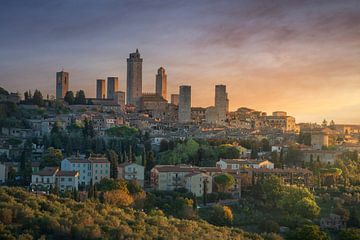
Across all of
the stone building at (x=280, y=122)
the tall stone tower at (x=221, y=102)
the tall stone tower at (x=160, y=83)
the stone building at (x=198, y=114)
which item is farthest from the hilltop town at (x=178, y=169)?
the tall stone tower at (x=160, y=83)

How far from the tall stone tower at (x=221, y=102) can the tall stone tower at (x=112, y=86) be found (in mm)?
10143

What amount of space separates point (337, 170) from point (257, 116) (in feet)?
99.6

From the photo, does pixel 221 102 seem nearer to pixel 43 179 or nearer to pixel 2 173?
pixel 2 173

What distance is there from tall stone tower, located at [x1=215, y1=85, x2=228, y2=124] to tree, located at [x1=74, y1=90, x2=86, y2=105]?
455 inches

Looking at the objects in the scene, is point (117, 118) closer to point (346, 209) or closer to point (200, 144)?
point (200, 144)

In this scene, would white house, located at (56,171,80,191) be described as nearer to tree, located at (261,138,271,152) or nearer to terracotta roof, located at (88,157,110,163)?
terracotta roof, located at (88,157,110,163)

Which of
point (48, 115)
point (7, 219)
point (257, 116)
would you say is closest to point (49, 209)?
point (7, 219)

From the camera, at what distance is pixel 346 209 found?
23344 millimetres

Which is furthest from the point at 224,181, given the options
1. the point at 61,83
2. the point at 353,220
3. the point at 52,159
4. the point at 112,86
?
the point at 112,86

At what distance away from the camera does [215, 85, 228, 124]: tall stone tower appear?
53719mm

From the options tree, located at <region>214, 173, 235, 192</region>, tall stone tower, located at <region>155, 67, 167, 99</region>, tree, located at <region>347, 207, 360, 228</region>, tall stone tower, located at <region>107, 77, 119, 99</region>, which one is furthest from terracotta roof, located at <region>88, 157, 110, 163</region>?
tall stone tower, located at <region>155, 67, 167, 99</region>

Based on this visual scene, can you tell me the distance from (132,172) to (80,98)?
959 inches

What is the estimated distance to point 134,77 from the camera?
59.8 metres

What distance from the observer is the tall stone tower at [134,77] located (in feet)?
196
